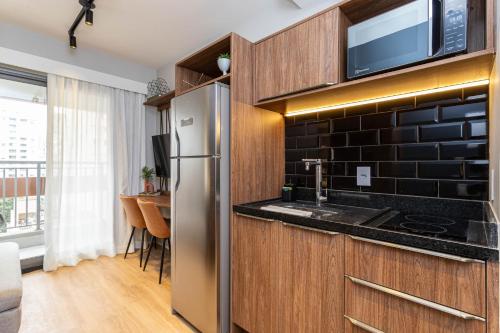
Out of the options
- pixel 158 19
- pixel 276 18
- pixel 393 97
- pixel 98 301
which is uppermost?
pixel 158 19

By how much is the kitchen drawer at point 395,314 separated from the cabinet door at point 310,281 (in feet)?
0.19

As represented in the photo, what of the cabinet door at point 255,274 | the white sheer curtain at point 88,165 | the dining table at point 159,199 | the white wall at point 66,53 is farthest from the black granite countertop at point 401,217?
the white wall at point 66,53

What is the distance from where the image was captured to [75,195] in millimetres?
2947

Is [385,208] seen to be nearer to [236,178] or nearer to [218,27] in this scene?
[236,178]

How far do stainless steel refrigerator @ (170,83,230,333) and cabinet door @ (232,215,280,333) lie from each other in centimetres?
8

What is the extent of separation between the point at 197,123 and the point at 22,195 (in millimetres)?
3337

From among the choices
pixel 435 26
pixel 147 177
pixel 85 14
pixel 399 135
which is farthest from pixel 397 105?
pixel 147 177

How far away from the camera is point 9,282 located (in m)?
1.37

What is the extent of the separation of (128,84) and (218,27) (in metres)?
1.58

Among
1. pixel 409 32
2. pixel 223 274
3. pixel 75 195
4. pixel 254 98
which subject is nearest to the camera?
pixel 409 32

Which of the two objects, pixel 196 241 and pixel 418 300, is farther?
pixel 196 241

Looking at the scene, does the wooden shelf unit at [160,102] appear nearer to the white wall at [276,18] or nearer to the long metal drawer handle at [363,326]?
the white wall at [276,18]

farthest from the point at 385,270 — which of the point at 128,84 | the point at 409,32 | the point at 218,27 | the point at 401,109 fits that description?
the point at 128,84

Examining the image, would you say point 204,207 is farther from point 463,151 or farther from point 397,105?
point 463,151
